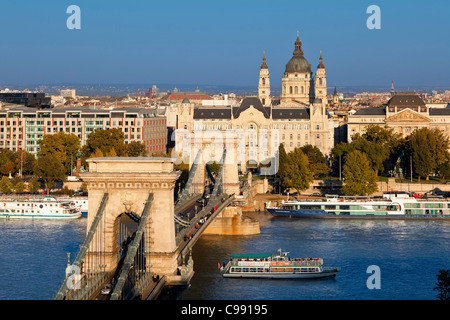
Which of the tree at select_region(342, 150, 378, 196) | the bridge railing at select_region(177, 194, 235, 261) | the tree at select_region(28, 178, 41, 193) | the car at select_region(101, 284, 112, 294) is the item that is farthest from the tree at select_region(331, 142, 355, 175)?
the car at select_region(101, 284, 112, 294)

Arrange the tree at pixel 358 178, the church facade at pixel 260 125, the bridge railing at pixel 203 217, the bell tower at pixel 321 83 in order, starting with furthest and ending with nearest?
1. the bell tower at pixel 321 83
2. the church facade at pixel 260 125
3. the tree at pixel 358 178
4. the bridge railing at pixel 203 217

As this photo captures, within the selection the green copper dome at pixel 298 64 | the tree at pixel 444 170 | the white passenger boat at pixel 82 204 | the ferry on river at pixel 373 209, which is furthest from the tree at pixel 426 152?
the green copper dome at pixel 298 64

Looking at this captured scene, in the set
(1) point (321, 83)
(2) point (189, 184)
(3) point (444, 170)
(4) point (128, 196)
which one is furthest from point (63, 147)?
(4) point (128, 196)

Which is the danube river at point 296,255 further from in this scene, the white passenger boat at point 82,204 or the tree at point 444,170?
the tree at point 444,170

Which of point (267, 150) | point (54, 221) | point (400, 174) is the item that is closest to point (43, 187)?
point (54, 221)

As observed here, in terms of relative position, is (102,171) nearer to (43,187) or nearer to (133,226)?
(133,226)

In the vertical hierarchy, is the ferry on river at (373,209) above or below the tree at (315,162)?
below
